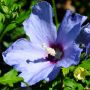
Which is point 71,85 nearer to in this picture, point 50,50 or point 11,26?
point 50,50

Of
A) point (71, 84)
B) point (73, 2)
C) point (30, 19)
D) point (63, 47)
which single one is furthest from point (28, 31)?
point (73, 2)

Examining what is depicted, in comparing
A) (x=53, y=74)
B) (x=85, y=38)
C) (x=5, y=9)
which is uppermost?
(x=5, y=9)

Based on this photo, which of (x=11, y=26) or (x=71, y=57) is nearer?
(x=71, y=57)

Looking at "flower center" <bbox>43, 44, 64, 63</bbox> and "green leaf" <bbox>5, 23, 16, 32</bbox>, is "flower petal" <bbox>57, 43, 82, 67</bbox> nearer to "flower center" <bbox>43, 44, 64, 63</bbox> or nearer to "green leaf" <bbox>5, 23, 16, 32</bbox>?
"flower center" <bbox>43, 44, 64, 63</bbox>

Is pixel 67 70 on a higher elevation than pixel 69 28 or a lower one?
lower

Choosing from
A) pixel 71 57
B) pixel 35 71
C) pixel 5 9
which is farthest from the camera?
pixel 5 9

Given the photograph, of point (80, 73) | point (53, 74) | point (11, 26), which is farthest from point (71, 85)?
point (11, 26)

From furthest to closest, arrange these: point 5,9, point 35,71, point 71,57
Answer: point 5,9 → point 35,71 → point 71,57

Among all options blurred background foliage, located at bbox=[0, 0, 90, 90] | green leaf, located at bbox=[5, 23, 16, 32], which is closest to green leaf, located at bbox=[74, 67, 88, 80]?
blurred background foliage, located at bbox=[0, 0, 90, 90]

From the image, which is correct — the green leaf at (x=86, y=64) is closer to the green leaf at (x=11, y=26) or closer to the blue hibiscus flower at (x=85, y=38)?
the blue hibiscus flower at (x=85, y=38)

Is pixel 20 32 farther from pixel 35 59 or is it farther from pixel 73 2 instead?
pixel 73 2
